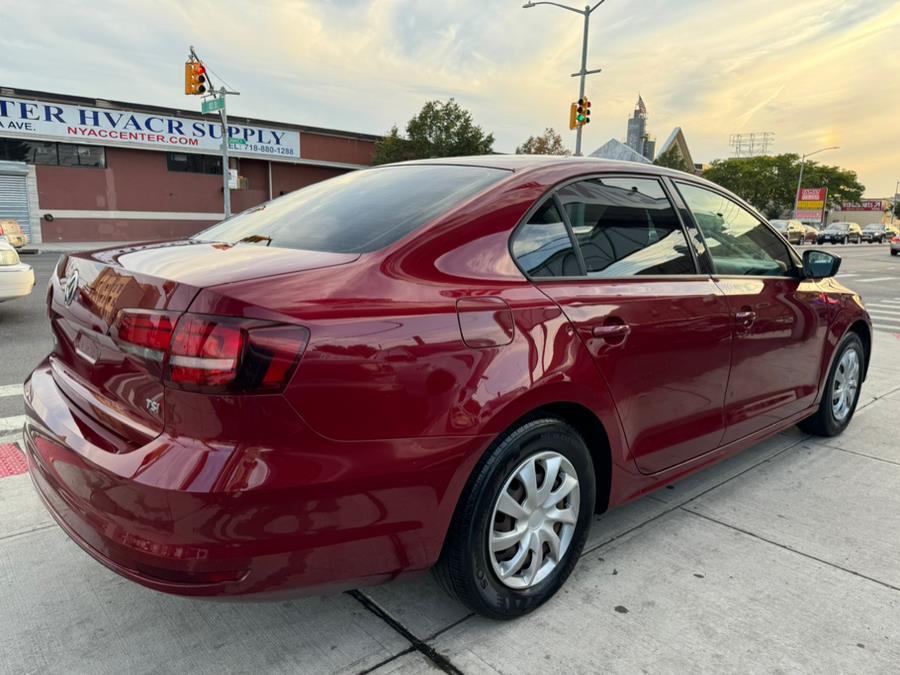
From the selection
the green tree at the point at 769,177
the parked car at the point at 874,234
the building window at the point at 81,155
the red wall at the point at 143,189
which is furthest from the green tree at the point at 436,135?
the green tree at the point at 769,177

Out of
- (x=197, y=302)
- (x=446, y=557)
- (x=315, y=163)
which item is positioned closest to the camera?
(x=197, y=302)

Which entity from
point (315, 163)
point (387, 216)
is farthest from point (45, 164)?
point (387, 216)

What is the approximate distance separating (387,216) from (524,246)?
0.50 meters

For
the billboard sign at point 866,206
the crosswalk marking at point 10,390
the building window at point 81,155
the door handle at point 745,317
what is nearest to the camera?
the door handle at point 745,317

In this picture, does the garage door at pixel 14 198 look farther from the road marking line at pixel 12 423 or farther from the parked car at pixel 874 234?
the parked car at pixel 874 234

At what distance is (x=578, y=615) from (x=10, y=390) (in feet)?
15.6

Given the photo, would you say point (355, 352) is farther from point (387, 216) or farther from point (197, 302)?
point (387, 216)

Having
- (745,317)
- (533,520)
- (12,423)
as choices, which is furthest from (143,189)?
(533,520)

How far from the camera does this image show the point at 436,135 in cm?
3325

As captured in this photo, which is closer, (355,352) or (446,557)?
(355,352)

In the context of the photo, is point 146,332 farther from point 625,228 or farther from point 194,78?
point 194,78

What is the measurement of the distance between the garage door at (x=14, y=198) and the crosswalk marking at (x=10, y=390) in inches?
946

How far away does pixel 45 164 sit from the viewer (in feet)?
82.3

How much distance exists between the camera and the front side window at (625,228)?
2.51 meters
